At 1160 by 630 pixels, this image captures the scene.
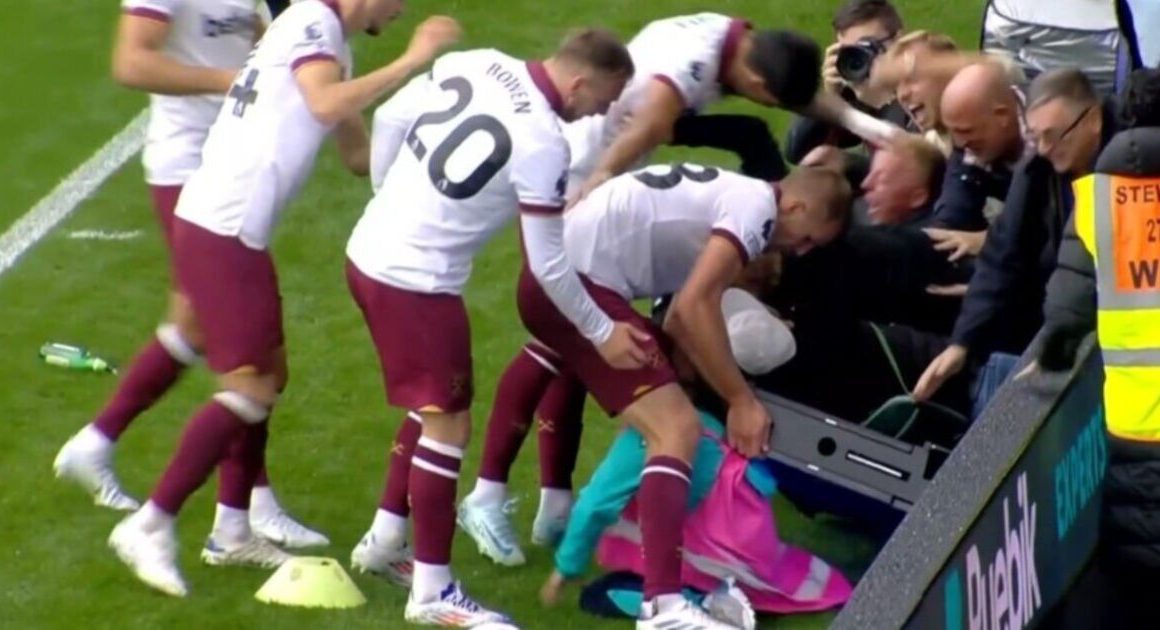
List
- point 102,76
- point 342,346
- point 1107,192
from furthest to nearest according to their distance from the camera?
point 102,76 < point 342,346 < point 1107,192

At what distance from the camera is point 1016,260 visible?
5.88 m

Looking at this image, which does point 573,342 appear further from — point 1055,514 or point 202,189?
point 1055,514

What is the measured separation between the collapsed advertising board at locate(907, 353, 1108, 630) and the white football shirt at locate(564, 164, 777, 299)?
102 centimetres

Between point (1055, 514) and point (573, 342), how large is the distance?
1422mm

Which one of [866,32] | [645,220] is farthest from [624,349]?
[866,32]

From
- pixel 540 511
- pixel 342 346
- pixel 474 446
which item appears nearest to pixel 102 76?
pixel 342 346

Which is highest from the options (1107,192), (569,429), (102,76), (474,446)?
(1107,192)

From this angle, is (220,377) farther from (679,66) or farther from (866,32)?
(866,32)

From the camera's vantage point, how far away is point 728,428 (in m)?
5.80

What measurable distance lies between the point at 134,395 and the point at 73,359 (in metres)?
1.20

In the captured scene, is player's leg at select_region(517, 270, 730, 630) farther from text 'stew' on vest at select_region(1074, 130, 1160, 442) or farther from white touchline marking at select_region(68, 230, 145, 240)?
white touchline marking at select_region(68, 230, 145, 240)

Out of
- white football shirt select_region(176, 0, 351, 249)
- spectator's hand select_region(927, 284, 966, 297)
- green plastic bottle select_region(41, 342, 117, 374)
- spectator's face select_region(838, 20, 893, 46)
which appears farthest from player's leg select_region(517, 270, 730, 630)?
green plastic bottle select_region(41, 342, 117, 374)

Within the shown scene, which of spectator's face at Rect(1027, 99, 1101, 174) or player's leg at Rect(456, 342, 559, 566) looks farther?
player's leg at Rect(456, 342, 559, 566)

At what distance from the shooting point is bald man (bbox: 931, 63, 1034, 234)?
615 cm
